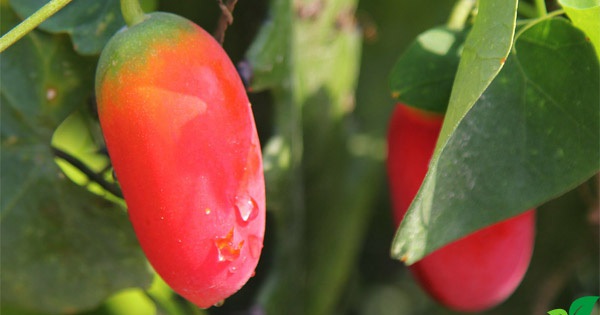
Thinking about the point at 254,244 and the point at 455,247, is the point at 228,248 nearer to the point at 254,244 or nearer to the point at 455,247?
the point at 254,244

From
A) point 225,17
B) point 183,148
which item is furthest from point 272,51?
point 183,148

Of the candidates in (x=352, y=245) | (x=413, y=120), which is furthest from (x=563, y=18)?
(x=352, y=245)

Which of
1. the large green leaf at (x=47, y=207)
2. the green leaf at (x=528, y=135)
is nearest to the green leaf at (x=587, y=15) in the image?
the green leaf at (x=528, y=135)

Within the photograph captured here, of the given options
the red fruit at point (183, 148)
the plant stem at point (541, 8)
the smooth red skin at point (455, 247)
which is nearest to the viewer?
the red fruit at point (183, 148)

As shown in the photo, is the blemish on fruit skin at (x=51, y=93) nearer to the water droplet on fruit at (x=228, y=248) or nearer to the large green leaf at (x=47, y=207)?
the large green leaf at (x=47, y=207)

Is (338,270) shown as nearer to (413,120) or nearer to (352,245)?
(352,245)
